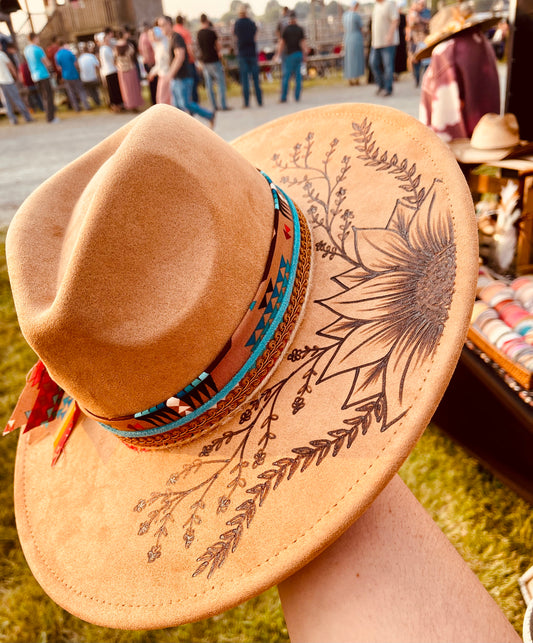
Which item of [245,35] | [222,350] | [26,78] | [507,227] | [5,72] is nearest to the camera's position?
[222,350]

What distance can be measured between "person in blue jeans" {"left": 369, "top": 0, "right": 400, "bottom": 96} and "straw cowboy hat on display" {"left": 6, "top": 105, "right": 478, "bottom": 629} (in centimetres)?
1138

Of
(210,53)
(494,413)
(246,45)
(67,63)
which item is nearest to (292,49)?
(246,45)

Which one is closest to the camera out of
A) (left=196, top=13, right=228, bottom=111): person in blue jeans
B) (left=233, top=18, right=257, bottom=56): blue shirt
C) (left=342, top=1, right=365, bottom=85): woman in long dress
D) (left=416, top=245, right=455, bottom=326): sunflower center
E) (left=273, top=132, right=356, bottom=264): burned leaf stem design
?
(left=416, top=245, right=455, bottom=326): sunflower center

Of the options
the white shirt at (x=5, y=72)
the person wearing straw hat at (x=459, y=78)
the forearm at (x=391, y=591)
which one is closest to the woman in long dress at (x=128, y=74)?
the white shirt at (x=5, y=72)

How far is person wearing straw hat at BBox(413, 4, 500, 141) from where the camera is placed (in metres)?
2.82

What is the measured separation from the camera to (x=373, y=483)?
0.79 meters

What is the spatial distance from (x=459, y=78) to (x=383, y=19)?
A: 30.5 ft

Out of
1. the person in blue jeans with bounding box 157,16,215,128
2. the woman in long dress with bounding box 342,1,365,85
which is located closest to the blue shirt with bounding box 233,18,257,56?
the person in blue jeans with bounding box 157,16,215,128

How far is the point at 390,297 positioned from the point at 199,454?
20.4 inches

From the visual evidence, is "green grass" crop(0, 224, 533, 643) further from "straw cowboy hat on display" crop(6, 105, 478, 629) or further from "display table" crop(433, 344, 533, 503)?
"straw cowboy hat on display" crop(6, 105, 478, 629)

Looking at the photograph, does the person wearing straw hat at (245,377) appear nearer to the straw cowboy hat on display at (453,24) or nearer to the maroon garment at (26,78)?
the straw cowboy hat on display at (453,24)

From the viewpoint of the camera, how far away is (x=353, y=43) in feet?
42.8

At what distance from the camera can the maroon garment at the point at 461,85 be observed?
9.26ft

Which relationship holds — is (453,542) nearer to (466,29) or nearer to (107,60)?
(466,29)
